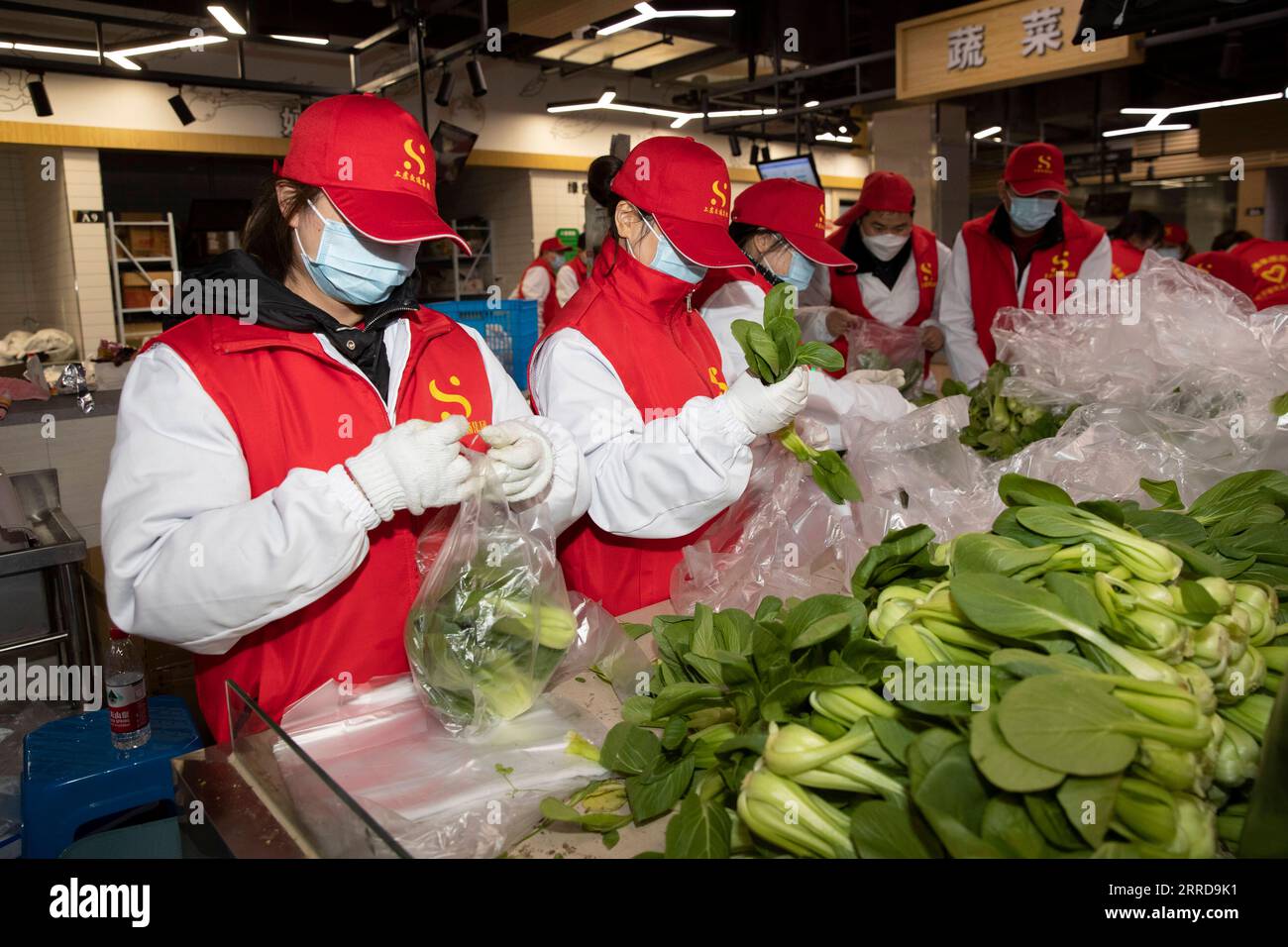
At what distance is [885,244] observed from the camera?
175 inches

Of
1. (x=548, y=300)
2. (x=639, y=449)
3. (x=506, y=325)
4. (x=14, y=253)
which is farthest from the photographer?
(x=14, y=253)

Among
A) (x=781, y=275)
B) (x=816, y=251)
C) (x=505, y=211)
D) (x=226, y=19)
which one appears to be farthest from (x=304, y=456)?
(x=505, y=211)

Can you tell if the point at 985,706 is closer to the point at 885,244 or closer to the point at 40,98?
the point at 885,244

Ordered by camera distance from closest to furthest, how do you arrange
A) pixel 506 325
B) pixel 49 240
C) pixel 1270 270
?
pixel 1270 270, pixel 506 325, pixel 49 240

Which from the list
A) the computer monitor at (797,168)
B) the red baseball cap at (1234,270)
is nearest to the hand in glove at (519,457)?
the computer monitor at (797,168)

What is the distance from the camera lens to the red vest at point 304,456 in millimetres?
1495

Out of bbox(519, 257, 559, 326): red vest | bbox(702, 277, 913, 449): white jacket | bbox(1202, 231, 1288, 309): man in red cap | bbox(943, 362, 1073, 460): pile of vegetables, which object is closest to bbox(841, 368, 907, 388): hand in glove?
bbox(702, 277, 913, 449): white jacket

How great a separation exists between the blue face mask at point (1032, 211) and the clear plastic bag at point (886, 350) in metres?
0.78

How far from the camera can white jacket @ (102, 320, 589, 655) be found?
132 centimetres

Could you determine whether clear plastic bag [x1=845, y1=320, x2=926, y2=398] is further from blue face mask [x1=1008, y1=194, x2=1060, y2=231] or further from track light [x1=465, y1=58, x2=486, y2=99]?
track light [x1=465, y1=58, x2=486, y2=99]

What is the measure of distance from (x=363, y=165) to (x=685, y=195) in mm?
820

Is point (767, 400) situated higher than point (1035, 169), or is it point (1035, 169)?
point (1035, 169)

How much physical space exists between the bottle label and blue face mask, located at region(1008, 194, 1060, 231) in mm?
3925

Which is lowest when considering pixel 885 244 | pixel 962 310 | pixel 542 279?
pixel 962 310
